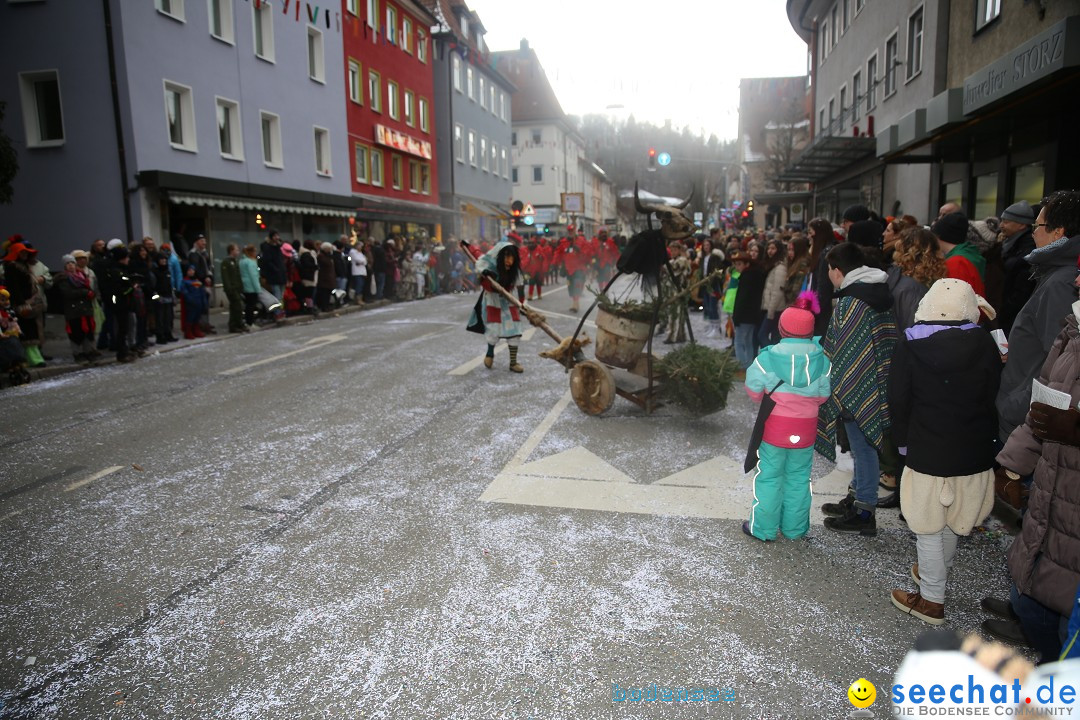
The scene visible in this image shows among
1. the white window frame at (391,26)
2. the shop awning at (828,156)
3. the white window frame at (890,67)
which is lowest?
the shop awning at (828,156)

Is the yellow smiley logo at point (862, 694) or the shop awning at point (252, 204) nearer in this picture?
the yellow smiley logo at point (862, 694)

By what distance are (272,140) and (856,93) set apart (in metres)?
19.0

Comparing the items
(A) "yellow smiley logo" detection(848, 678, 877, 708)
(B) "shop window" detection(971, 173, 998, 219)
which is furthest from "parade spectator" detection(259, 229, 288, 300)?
(A) "yellow smiley logo" detection(848, 678, 877, 708)

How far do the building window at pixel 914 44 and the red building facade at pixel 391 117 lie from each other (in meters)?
18.3

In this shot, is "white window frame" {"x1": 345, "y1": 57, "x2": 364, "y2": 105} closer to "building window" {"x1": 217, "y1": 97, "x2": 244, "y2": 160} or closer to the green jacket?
"building window" {"x1": 217, "y1": 97, "x2": 244, "y2": 160}

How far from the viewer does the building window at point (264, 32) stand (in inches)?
835

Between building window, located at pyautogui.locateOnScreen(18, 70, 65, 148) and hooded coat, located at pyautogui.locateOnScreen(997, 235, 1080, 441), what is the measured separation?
65.2 feet

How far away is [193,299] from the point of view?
13289 mm

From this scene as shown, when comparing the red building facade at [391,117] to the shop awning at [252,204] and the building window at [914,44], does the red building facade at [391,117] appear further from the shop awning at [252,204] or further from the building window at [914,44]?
the building window at [914,44]

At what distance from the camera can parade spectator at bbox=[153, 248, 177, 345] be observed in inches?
474

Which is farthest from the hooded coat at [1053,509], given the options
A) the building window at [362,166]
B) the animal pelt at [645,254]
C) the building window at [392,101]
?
the building window at [392,101]

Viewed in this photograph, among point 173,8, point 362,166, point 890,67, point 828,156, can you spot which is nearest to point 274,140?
point 173,8

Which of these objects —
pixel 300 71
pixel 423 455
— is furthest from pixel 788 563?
pixel 300 71

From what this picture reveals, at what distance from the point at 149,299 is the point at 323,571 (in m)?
10.1
